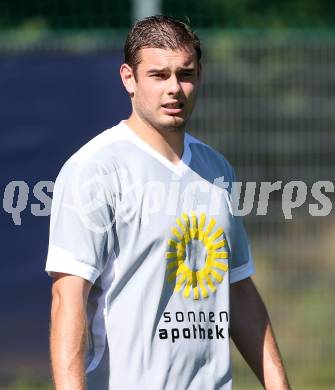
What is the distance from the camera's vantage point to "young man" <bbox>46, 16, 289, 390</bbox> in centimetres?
351

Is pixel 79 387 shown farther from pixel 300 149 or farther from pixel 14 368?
pixel 300 149

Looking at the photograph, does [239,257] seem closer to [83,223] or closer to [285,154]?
[83,223]

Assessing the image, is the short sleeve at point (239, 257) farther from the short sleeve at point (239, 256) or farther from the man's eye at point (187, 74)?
the man's eye at point (187, 74)

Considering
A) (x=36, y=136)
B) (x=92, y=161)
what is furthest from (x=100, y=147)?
(x=36, y=136)

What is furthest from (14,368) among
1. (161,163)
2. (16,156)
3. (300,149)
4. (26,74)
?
(161,163)

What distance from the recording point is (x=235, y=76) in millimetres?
8438

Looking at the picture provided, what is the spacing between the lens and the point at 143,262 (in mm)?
3613

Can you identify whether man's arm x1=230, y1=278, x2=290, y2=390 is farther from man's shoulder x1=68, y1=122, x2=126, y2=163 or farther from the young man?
man's shoulder x1=68, y1=122, x2=126, y2=163

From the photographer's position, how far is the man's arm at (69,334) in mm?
3408

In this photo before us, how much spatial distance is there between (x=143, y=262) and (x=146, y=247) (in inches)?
1.9

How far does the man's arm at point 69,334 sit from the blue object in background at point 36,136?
4.29 meters

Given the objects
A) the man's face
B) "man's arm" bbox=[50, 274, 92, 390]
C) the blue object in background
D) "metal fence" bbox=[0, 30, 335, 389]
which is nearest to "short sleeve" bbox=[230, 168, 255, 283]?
the man's face

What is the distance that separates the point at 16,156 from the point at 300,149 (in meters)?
2.05

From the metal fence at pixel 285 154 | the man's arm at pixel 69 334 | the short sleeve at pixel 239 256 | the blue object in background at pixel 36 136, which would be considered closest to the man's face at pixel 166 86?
the short sleeve at pixel 239 256
